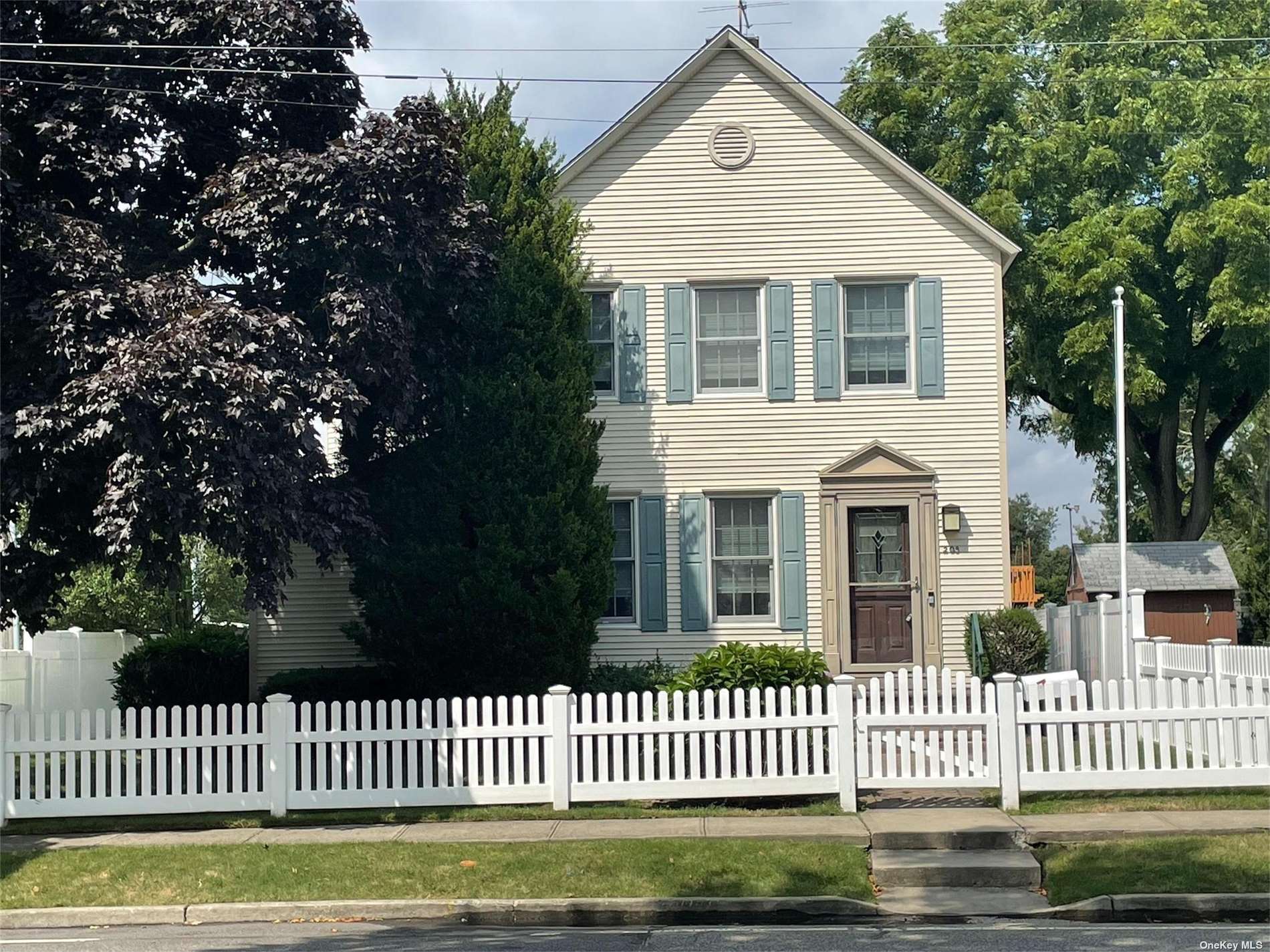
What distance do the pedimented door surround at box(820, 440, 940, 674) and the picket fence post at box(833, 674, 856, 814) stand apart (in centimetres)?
656

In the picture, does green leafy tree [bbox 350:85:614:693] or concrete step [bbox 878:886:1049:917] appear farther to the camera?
green leafy tree [bbox 350:85:614:693]

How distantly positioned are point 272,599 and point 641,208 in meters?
8.55

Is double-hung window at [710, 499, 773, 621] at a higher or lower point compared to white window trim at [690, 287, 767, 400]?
lower

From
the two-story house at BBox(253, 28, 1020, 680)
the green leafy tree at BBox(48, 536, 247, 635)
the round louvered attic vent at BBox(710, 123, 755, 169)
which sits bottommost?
the green leafy tree at BBox(48, 536, 247, 635)

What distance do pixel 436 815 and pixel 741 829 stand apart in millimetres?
2953

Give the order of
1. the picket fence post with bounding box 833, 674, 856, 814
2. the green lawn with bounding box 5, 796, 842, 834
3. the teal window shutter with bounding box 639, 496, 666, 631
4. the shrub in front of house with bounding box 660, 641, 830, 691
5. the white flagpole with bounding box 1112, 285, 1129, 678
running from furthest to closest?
the teal window shutter with bounding box 639, 496, 666, 631 → the white flagpole with bounding box 1112, 285, 1129, 678 → the shrub in front of house with bounding box 660, 641, 830, 691 → the green lawn with bounding box 5, 796, 842, 834 → the picket fence post with bounding box 833, 674, 856, 814

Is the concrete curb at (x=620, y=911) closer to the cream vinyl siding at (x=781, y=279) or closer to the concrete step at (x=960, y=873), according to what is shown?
the concrete step at (x=960, y=873)

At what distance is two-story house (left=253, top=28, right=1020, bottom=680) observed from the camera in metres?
20.2

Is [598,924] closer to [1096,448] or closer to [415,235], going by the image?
[415,235]

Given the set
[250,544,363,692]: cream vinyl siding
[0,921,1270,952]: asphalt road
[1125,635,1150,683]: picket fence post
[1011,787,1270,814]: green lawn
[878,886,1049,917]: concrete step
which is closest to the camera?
[0,921,1270,952]: asphalt road

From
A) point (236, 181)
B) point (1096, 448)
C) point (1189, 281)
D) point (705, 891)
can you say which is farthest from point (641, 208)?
point (1096, 448)

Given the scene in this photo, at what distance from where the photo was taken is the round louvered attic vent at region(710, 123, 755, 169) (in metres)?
20.6

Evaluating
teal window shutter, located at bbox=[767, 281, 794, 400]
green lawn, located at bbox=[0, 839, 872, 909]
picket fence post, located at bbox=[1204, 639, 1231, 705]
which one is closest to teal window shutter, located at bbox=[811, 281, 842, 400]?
teal window shutter, located at bbox=[767, 281, 794, 400]

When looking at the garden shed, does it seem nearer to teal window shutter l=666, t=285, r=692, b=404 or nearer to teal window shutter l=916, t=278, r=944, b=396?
teal window shutter l=916, t=278, r=944, b=396
